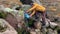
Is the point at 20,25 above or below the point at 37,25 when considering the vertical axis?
above

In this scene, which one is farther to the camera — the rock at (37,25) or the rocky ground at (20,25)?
the rock at (37,25)

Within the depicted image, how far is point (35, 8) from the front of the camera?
7.74 meters

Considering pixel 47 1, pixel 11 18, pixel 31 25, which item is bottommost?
pixel 47 1

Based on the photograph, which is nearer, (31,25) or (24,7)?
(31,25)

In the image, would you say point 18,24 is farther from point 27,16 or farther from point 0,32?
point 0,32

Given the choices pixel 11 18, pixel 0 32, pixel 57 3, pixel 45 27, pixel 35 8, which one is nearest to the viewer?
pixel 0 32

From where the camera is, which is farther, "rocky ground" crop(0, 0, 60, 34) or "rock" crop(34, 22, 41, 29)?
"rock" crop(34, 22, 41, 29)

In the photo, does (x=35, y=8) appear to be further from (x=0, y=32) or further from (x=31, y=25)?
(x=0, y=32)

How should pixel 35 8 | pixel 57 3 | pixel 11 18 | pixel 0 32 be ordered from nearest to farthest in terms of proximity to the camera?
pixel 0 32 → pixel 11 18 → pixel 35 8 → pixel 57 3

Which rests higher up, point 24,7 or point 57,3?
point 24,7

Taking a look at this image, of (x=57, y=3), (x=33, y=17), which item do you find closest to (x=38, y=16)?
(x=33, y=17)

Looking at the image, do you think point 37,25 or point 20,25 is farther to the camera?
point 37,25

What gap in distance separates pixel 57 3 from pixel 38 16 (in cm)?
576

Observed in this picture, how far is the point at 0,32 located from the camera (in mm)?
5797
